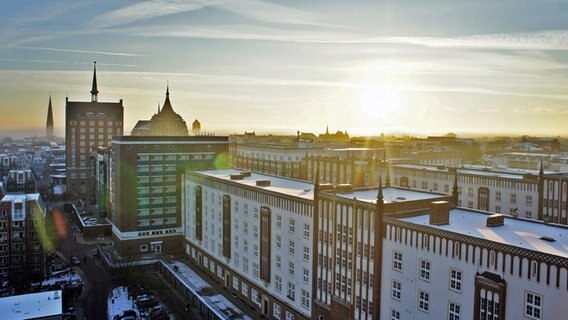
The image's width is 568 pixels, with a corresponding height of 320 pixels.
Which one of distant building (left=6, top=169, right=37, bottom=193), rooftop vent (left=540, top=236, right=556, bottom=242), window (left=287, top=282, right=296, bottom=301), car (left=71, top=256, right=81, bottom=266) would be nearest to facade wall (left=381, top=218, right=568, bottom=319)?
rooftop vent (left=540, top=236, right=556, bottom=242)

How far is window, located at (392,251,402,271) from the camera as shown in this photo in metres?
38.4

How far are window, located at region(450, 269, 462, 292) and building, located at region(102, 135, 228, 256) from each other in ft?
195

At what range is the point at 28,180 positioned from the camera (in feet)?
357

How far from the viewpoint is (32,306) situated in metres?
55.3

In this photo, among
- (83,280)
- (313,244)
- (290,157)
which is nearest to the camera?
(313,244)

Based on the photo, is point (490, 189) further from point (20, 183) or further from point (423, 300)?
point (20, 183)

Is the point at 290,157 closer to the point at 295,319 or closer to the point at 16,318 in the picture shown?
the point at 295,319

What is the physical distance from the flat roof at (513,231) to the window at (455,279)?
2.76 metres

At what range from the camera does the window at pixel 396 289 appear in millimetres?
38344

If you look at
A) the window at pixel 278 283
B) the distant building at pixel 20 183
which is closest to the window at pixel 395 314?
the window at pixel 278 283

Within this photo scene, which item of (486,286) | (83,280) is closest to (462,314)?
(486,286)

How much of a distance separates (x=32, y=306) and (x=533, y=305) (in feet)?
166

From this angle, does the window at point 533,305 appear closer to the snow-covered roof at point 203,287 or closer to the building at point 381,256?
the building at point 381,256

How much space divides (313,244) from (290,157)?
2297 inches
